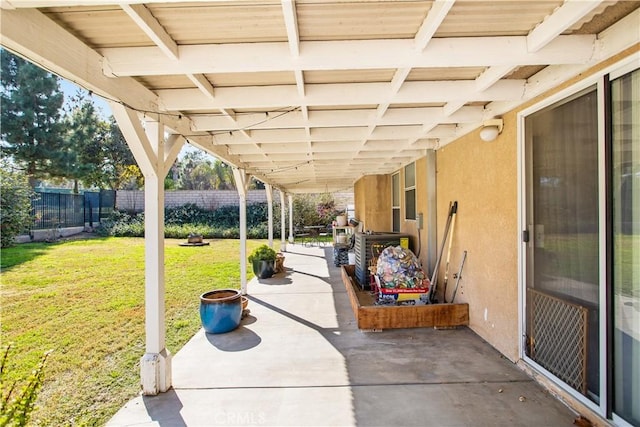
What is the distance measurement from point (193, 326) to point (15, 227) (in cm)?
1096

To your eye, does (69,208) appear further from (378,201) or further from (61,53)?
(61,53)

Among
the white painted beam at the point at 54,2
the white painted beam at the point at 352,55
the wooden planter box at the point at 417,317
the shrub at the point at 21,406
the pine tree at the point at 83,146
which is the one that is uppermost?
the pine tree at the point at 83,146

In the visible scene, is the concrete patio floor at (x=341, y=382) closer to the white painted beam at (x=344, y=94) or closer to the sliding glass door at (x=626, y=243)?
the sliding glass door at (x=626, y=243)

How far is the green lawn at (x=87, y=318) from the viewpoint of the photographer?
2.98m

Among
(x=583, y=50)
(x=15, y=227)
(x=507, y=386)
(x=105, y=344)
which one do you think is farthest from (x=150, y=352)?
(x=15, y=227)

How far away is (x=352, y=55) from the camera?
2092mm

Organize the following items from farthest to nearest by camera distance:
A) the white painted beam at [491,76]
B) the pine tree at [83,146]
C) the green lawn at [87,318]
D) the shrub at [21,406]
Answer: the pine tree at [83,146], the green lawn at [87,318], the white painted beam at [491,76], the shrub at [21,406]

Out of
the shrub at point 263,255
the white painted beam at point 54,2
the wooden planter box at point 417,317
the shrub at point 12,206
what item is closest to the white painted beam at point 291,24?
the white painted beam at point 54,2

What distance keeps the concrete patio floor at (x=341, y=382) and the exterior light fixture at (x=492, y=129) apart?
235 centimetres

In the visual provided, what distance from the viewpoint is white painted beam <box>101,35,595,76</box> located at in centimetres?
208

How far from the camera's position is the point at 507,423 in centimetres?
241

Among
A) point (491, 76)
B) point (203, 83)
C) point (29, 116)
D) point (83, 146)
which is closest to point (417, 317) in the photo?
point (491, 76)

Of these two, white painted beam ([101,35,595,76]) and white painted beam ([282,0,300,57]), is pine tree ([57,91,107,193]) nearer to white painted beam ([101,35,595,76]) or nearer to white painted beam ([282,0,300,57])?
white painted beam ([101,35,595,76])

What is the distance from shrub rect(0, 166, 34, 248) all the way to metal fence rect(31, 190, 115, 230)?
1178 mm
